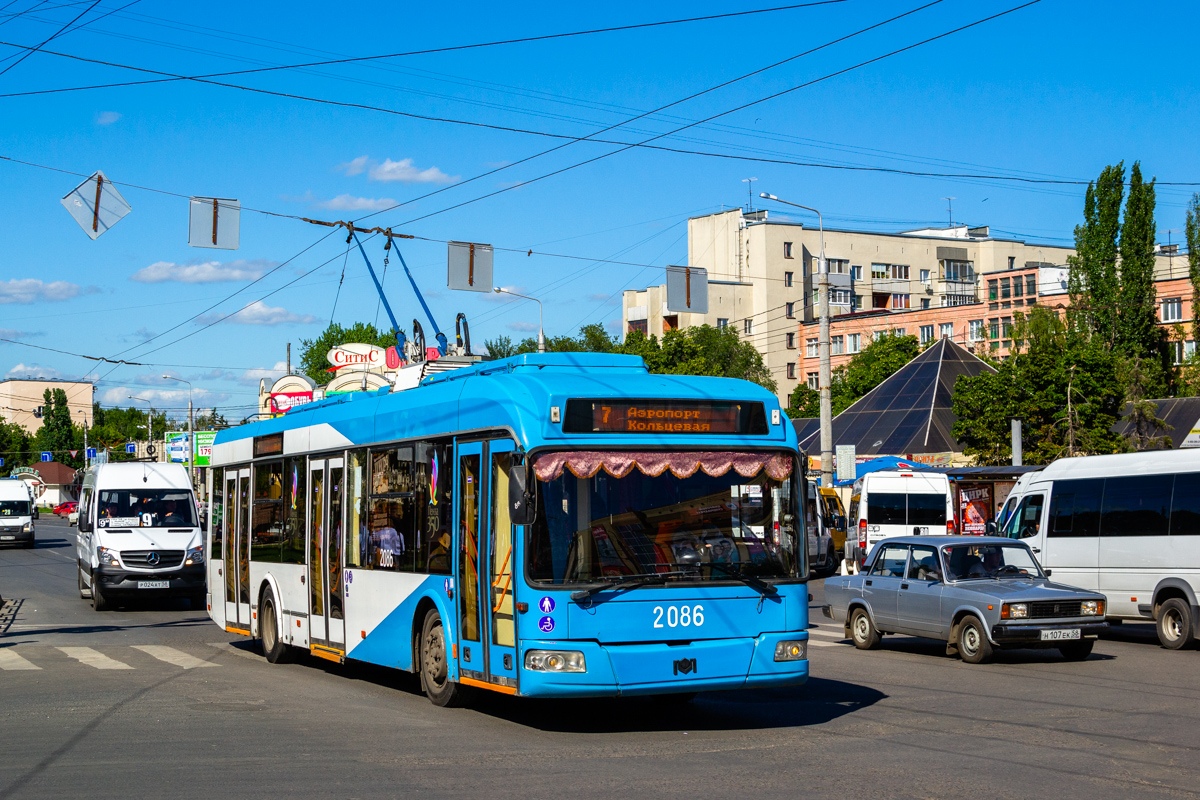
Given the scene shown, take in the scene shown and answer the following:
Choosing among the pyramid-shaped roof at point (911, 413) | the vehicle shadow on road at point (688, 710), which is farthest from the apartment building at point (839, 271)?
the vehicle shadow on road at point (688, 710)

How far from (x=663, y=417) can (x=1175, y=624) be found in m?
10.9

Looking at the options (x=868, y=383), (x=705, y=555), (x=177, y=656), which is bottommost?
(x=177, y=656)

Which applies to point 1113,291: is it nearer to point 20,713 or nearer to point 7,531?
point 7,531

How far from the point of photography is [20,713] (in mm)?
11250

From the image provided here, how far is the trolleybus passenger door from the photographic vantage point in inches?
562

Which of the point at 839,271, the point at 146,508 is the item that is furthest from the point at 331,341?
the point at 146,508

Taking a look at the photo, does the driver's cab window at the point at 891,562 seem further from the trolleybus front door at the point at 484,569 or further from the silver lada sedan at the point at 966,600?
the trolleybus front door at the point at 484,569

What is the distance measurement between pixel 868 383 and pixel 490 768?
8474 centimetres

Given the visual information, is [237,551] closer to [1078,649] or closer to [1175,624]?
[1078,649]

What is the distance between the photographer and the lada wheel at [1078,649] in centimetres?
1564

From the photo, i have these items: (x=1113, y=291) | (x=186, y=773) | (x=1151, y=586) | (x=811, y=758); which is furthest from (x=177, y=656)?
(x=1113, y=291)

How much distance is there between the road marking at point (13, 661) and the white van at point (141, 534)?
21.2ft

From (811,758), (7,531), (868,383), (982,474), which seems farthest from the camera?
(868,383)

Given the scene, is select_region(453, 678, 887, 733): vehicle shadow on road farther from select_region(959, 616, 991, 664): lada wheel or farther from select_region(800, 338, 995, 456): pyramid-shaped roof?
select_region(800, 338, 995, 456): pyramid-shaped roof
